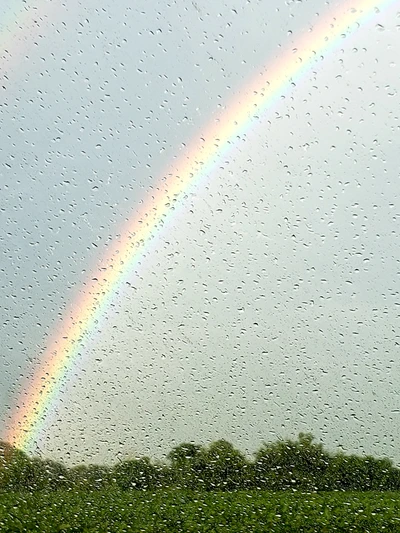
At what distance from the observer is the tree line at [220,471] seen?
6.21m

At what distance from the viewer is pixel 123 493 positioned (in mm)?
5984

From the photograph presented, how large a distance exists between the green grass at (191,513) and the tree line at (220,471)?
0.30 m

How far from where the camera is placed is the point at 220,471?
273 inches

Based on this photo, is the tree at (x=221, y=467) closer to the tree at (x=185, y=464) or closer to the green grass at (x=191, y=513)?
the tree at (x=185, y=464)

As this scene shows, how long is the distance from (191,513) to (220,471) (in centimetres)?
175

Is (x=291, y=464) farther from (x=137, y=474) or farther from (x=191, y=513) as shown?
(x=191, y=513)

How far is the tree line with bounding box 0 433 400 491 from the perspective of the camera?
6.21 meters

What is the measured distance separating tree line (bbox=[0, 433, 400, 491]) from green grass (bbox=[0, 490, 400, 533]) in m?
0.30

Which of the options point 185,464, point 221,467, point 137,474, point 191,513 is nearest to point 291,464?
point 221,467

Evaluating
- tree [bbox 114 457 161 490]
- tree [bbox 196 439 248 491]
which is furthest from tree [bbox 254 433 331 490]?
tree [bbox 114 457 161 490]

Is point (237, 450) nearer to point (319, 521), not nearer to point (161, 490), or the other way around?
point (161, 490)

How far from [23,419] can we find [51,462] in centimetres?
81

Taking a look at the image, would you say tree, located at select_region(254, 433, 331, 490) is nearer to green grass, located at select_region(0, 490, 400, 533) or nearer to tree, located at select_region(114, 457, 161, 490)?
green grass, located at select_region(0, 490, 400, 533)

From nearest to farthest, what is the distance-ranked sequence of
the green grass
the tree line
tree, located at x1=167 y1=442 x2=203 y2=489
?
the green grass → the tree line → tree, located at x1=167 y1=442 x2=203 y2=489
